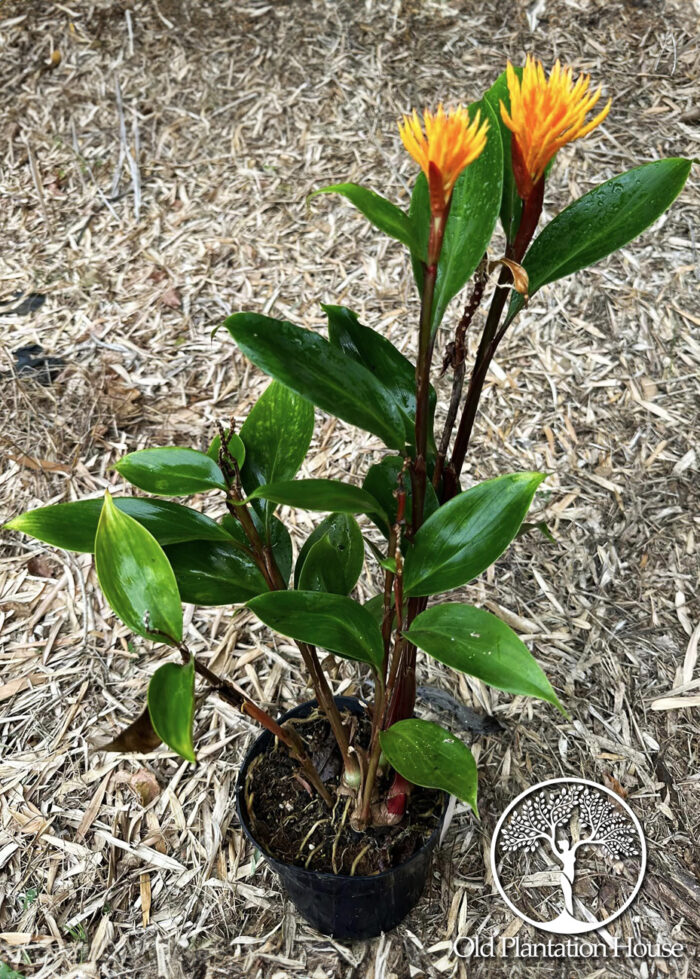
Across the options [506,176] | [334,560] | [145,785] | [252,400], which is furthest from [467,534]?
[252,400]

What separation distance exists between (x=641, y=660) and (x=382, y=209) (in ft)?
3.34

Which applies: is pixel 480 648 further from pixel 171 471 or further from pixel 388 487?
pixel 171 471

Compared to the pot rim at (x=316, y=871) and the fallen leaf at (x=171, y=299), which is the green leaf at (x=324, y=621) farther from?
the fallen leaf at (x=171, y=299)

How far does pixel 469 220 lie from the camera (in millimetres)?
693

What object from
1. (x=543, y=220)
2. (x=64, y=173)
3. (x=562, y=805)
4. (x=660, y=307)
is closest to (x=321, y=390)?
(x=562, y=805)

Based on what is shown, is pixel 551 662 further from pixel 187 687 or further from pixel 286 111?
pixel 286 111

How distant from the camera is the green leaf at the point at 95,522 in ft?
2.35

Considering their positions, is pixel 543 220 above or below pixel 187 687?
above

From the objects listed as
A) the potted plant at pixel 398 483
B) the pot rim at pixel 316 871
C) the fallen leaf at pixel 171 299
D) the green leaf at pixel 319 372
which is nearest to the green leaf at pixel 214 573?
the potted plant at pixel 398 483

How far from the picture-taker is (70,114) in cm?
227

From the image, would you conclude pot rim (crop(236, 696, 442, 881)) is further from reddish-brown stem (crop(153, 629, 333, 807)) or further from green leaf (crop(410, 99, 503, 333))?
green leaf (crop(410, 99, 503, 333))

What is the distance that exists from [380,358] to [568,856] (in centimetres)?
82

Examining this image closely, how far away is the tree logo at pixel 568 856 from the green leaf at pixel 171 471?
77cm

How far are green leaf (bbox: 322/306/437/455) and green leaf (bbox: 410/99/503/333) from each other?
88 mm
